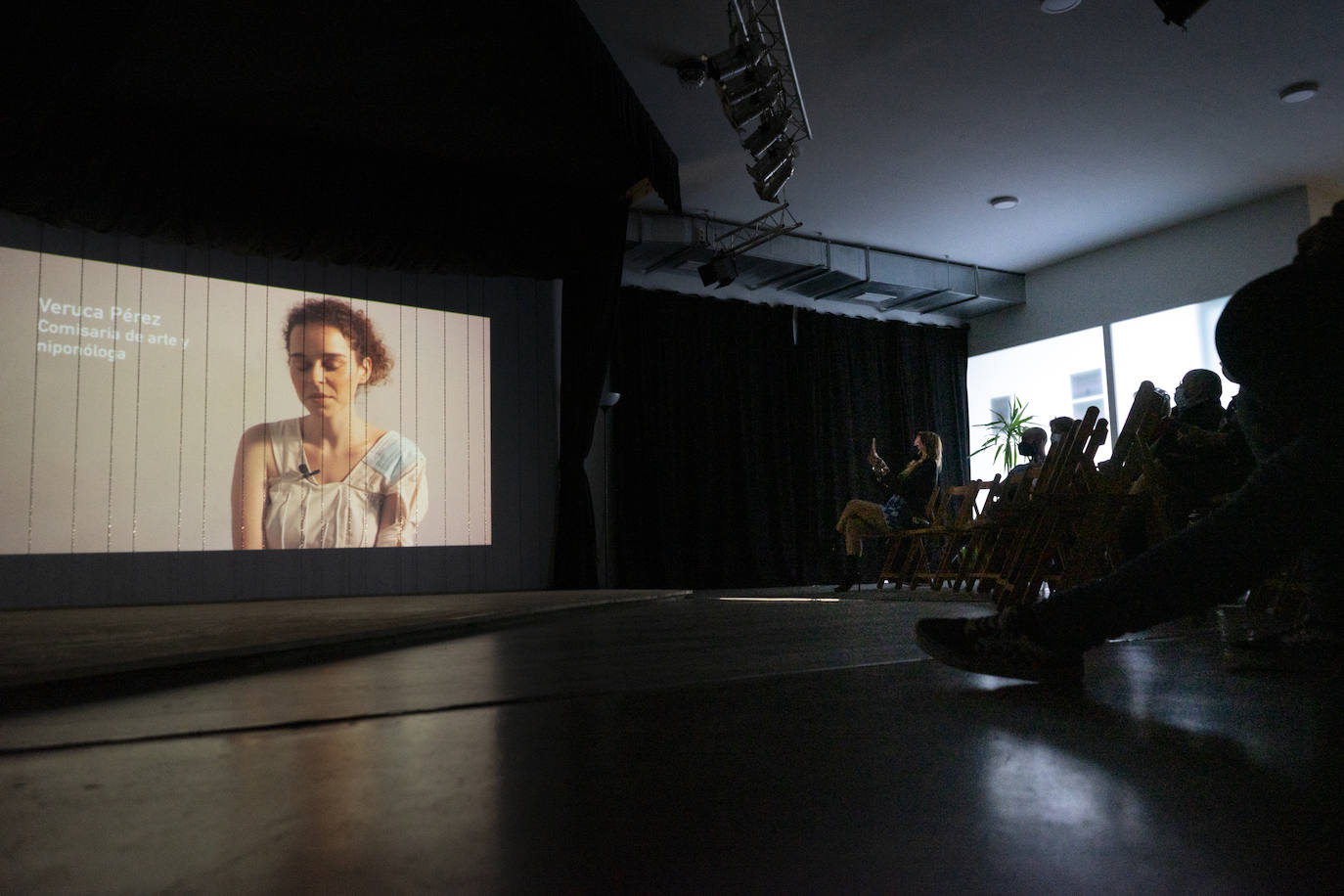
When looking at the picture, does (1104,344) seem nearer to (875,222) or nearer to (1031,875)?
(875,222)

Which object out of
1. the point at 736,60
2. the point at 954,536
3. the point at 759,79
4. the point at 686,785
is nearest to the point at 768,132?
the point at 759,79

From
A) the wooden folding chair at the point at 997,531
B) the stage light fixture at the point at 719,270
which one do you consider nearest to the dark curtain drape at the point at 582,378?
the stage light fixture at the point at 719,270

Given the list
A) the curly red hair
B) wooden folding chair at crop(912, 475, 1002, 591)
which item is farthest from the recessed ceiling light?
the curly red hair

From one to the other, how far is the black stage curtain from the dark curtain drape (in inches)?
36.1

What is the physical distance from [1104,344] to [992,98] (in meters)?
3.80

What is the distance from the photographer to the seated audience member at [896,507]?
6.21 m

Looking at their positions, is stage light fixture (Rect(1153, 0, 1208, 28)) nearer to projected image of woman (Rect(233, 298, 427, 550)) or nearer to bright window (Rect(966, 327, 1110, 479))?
projected image of woman (Rect(233, 298, 427, 550))

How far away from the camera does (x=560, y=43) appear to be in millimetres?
4199

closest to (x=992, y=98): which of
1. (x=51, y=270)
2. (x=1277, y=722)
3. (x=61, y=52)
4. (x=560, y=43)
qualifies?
(x=560, y=43)

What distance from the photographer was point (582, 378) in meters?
7.50

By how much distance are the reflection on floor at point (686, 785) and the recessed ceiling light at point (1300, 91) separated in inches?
242

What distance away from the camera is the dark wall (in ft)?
18.8

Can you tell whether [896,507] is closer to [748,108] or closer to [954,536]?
[954,536]

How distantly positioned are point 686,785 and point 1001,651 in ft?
2.69
